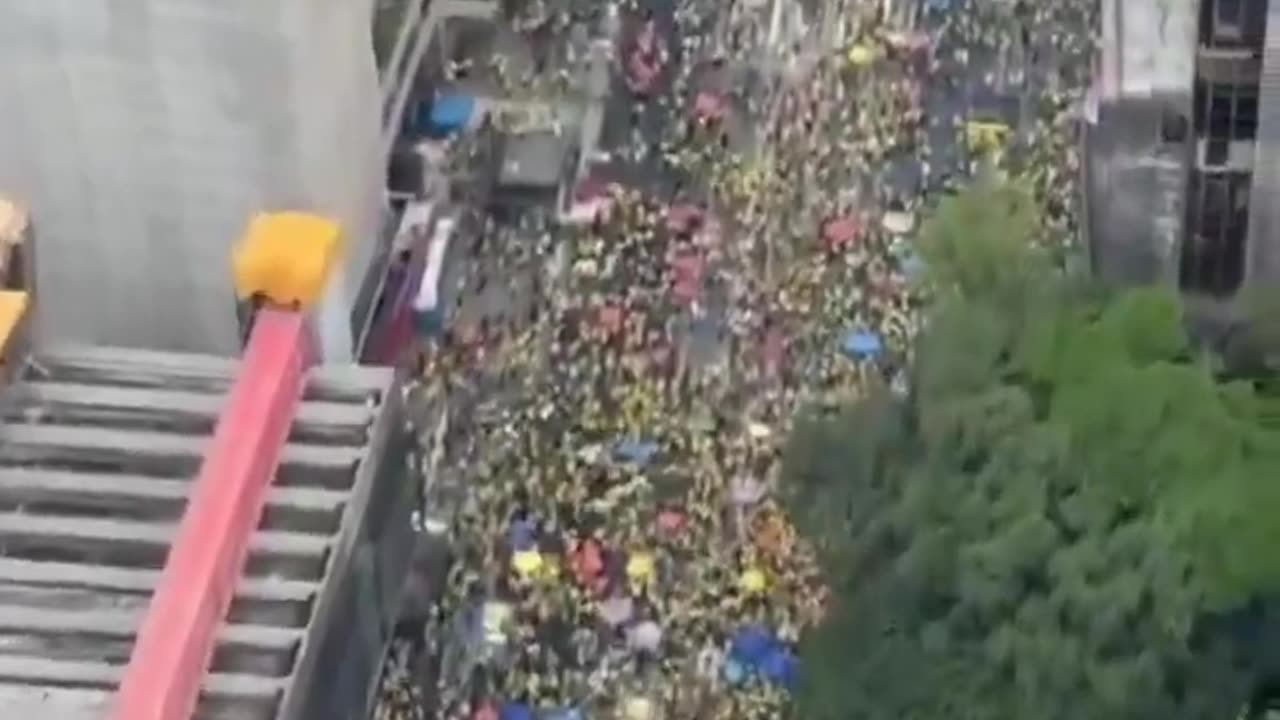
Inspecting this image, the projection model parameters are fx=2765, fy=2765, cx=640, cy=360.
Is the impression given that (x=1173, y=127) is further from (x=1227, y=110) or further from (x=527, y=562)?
(x=527, y=562)

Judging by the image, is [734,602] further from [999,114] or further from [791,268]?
[999,114]

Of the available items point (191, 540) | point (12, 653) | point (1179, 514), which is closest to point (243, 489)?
point (191, 540)

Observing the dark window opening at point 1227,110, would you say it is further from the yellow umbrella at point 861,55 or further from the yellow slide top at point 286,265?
the yellow slide top at point 286,265

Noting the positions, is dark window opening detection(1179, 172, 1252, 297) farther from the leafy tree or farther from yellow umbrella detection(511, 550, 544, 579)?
yellow umbrella detection(511, 550, 544, 579)

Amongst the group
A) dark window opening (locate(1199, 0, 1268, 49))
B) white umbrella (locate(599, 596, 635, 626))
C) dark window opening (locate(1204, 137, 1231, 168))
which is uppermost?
dark window opening (locate(1199, 0, 1268, 49))

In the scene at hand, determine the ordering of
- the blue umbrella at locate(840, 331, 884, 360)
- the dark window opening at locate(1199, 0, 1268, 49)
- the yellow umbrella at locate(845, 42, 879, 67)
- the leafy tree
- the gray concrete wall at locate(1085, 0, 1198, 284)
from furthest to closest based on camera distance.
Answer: the yellow umbrella at locate(845, 42, 879, 67)
the blue umbrella at locate(840, 331, 884, 360)
the gray concrete wall at locate(1085, 0, 1198, 284)
the dark window opening at locate(1199, 0, 1268, 49)
the leafy tree

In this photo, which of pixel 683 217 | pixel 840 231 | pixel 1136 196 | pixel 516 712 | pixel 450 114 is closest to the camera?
pixel 516 712

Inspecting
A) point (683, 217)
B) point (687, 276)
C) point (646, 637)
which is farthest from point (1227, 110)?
point (646, 637)

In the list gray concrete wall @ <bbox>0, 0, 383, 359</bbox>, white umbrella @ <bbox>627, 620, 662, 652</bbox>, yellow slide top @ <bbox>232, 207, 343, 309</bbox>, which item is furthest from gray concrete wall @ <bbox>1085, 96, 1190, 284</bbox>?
yellow slide top @ <bbox>232, 207, 343, 309</bbox>
